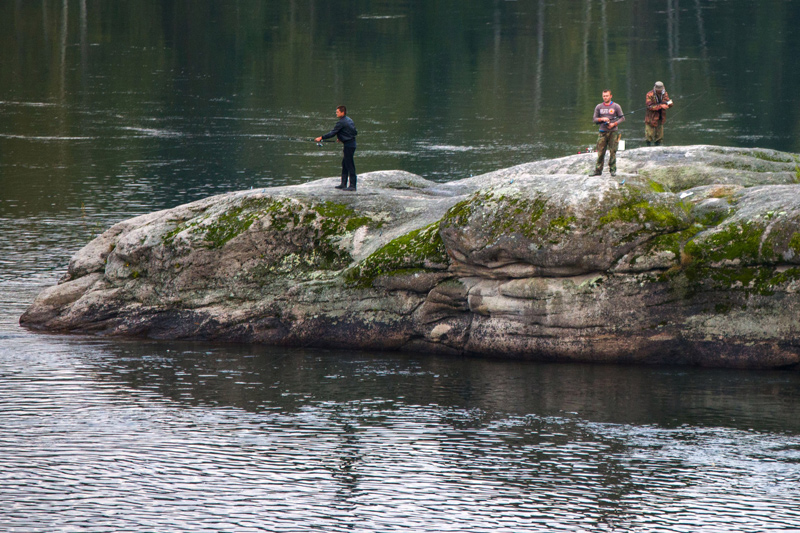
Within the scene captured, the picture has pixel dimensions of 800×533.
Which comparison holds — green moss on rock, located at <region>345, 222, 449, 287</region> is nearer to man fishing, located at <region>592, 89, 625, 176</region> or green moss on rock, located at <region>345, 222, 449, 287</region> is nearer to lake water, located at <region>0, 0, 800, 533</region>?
lake water, located at <region>0, 0, 800, 533</region>

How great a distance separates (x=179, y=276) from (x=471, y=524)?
54.9 feet

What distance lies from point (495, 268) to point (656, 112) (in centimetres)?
1204

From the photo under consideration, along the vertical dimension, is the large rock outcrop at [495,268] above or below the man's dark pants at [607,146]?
below

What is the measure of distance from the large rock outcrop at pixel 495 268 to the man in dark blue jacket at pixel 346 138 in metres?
0.51

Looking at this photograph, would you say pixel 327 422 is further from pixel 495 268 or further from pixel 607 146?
pixel 607 146

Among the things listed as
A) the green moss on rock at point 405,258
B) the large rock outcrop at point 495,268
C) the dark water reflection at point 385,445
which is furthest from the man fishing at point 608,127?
the dark water reflection at point 385,445

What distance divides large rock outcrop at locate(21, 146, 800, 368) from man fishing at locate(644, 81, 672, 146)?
141 inches

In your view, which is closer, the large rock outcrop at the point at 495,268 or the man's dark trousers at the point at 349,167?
the large rock outcrop at the point at 495,268

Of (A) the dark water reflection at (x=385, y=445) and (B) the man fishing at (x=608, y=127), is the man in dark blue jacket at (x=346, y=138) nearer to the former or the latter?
(A) the dark water reflection at (x=385, y=445)

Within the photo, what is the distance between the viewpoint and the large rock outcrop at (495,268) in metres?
28.4

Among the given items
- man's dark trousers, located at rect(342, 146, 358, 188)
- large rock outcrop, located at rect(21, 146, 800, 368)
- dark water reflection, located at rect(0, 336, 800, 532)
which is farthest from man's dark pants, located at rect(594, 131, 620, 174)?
man's dark trousers, located at rect(342, 146, 358, 188)

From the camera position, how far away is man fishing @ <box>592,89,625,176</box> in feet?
99.0

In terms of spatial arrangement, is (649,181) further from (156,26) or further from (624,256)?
(156,26)

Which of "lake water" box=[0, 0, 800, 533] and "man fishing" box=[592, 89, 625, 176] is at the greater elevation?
"man fishing" box=[592, 89, 625, 176]
